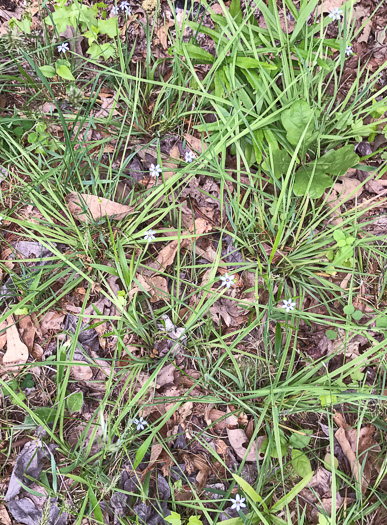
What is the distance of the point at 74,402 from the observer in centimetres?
191

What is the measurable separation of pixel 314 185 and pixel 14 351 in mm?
1846

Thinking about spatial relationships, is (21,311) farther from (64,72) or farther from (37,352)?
(64,72)

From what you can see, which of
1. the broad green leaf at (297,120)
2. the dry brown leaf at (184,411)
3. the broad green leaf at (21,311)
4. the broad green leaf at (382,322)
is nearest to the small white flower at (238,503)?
the dry brown leaf at (184,411)

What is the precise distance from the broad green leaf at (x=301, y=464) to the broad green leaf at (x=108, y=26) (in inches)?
99.7

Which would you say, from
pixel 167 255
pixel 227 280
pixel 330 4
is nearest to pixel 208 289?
pixel 227 280

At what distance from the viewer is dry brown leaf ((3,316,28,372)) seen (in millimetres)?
1994

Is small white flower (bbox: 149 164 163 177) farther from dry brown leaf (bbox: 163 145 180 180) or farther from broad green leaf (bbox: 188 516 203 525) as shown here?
broad green leaf (bbox: 188 516 203 525)

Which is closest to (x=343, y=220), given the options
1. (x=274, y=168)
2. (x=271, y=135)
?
(x=274, y=168)

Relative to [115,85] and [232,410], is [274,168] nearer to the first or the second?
[115,85]

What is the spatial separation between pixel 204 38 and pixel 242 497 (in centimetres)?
261

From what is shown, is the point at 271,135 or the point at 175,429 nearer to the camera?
the point at 175,429

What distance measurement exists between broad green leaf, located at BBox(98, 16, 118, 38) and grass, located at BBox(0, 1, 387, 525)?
18cm

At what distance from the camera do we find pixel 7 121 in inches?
85.0

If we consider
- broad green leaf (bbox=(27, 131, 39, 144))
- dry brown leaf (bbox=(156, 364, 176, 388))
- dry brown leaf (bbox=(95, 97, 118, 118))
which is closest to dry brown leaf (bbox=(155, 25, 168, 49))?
dry brown leaf (bbox=(95, 97, 118, 118))
